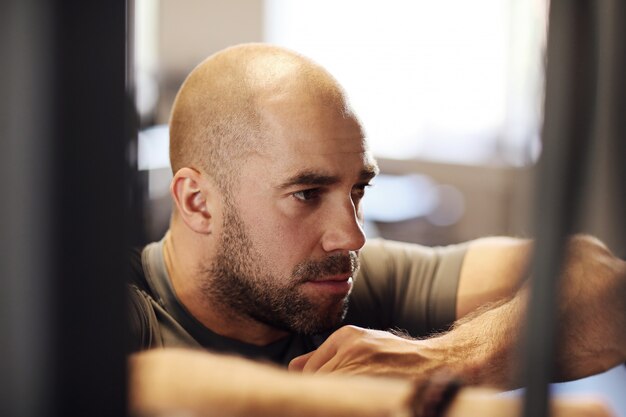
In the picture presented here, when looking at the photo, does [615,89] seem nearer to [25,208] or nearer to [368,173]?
[368,173]

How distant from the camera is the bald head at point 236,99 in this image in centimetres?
43

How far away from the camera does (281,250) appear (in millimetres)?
445

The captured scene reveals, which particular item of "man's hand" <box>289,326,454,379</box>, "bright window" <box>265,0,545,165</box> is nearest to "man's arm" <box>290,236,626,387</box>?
"man's hand" <box>289,326,454,379</box>

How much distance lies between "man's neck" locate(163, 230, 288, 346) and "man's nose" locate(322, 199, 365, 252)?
0.25 feet

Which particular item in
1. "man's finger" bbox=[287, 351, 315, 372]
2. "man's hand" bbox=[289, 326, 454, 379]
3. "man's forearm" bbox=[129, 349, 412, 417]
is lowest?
"man's finger" bbox=[287, 351, 315, 372]

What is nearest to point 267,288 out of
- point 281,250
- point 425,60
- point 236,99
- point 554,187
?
point 281,250

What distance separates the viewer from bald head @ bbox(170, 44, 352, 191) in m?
0.43

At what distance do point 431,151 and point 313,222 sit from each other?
60cm

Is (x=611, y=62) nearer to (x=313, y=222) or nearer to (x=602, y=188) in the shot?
(x=602, y=188)

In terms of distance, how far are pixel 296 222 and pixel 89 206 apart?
19 centimetres

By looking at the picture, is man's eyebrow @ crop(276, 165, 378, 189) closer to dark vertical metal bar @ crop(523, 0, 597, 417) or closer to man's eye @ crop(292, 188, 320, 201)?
man's eye @ crop(292, 188, 320, 201)

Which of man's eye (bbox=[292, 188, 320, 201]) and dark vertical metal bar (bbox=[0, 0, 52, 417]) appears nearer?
dark vertical metal bar (bbox=[0, 0, 52, 417])

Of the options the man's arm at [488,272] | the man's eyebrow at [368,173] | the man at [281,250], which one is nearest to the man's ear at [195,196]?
the man at [281,250]

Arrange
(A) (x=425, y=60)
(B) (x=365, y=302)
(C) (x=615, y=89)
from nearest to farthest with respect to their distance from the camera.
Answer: (C) (x=615, y=89) → (B) (x=365, y=302) → (A) (x=425, y=60)
